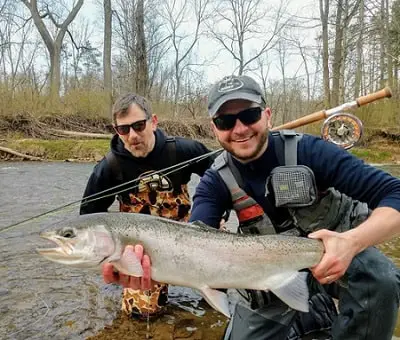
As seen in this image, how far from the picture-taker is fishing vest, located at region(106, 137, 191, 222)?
3.65 meters

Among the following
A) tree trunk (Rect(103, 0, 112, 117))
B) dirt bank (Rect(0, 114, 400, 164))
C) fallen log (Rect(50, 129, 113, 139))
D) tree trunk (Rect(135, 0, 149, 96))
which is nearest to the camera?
dirt bank (Rect(0, 114, 400, 164))

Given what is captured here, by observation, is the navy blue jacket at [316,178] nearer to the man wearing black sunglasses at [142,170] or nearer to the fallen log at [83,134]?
the man wearing black sunglasses at [142,170]

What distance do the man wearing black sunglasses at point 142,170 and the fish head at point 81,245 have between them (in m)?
1.35

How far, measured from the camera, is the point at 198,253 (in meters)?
2.06

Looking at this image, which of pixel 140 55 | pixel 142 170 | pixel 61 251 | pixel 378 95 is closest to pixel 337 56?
pixel 140 55

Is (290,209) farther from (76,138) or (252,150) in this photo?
(76,138)

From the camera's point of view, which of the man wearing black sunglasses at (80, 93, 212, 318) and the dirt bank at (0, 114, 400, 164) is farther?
the dirt bank at (0, 114, 400, 164)

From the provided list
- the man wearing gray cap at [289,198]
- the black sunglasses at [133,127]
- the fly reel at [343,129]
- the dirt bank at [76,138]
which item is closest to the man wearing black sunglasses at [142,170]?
the black sunglasses at [133,127]

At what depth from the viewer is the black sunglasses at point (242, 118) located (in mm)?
2404

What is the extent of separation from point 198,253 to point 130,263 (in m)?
0.32

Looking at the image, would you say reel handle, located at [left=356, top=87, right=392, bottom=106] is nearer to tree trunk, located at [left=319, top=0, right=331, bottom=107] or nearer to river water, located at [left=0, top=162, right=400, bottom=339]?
river water, located at [left=0, top=162, right=400, bottom=339]

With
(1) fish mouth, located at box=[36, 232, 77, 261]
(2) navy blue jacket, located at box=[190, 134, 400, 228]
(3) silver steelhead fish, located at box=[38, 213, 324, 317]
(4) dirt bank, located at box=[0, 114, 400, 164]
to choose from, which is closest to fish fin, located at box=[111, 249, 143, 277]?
(3) silver steelhead fish, located at box=[38, 213, 324, 317]

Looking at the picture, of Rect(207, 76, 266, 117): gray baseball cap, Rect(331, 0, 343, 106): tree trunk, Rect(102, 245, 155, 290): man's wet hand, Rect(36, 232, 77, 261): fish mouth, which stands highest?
Rect(331, 0, 343, 106): tree trunk

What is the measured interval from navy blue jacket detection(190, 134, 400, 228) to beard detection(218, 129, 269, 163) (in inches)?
1.7
